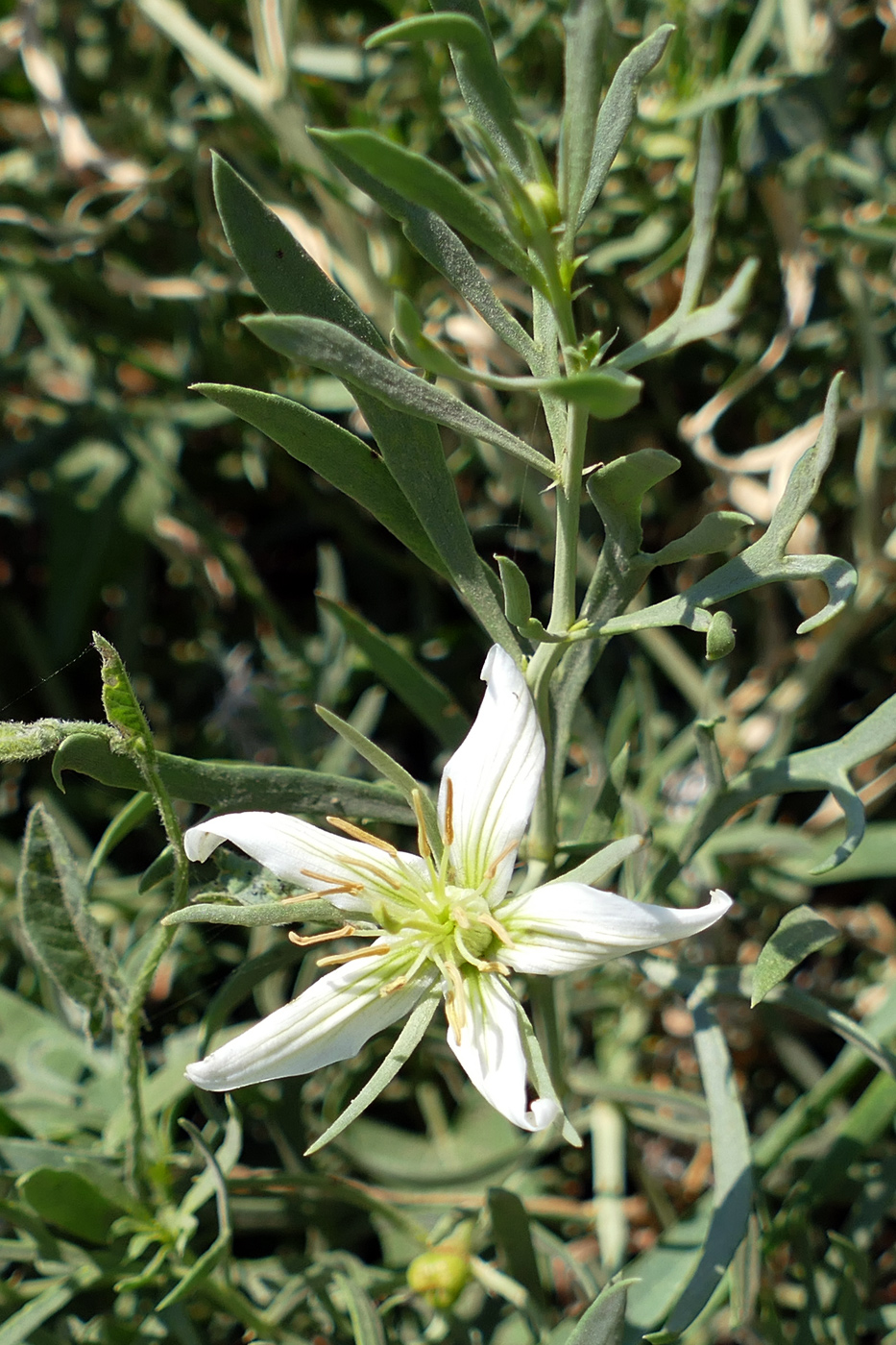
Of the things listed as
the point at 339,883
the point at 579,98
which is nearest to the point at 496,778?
the point at 339,883

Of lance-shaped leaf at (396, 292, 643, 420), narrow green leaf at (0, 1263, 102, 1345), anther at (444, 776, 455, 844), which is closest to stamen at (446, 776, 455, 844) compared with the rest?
anther at (444, 776, 455, 844)

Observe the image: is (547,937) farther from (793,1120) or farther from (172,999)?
(172,999)

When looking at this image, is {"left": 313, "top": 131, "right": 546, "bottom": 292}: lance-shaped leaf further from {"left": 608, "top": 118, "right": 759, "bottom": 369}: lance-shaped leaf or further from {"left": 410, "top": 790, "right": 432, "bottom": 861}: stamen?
{"left": 410, "top": 790, "right": 432, "bottom": 861}: stamen

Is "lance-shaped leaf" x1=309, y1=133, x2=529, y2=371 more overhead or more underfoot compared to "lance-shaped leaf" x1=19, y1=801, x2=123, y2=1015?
more overhead

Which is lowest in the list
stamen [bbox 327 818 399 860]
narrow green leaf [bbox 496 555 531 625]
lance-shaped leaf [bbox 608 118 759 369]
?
stamen [bbox 327 818 399 860]

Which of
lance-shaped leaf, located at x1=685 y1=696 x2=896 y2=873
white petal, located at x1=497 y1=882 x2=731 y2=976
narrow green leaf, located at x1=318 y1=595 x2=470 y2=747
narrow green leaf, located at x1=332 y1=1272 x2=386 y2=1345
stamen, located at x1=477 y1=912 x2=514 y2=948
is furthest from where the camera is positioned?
narrow green leaf, located at x1=318 y1=595 x2=470 y2=747

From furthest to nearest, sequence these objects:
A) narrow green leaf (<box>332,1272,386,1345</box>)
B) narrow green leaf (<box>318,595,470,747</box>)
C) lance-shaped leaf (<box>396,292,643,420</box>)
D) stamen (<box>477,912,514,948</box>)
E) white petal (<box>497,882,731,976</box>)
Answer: narrow green leaf (<box>318,595,470,747</box>) → narrow green leaf (<box>332,1272,386,1345</box>) → stamen (<box>477,912,514,948</box>) → white petal (<box>497,882,731,976</box>) → lance-shaped leaf (<box>396,292,643,420</box>)

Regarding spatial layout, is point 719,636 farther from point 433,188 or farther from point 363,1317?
point 363,1317
